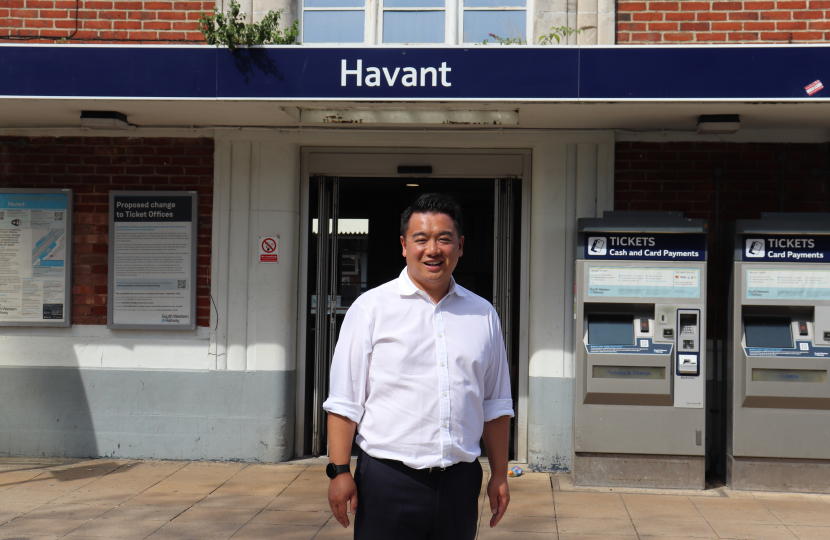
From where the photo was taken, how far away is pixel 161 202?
6.53 m

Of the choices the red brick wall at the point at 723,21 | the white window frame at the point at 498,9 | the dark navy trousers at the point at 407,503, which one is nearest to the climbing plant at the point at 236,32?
the white window frame at the point at 498,9

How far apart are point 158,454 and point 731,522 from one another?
460cm

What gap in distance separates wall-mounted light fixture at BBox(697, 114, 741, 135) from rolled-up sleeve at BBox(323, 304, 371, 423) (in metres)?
4.00

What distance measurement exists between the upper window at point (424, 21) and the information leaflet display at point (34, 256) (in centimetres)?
280

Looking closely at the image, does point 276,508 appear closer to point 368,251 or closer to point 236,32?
point 368,251

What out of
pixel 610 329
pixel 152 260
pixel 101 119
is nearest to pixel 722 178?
pixel 610 329

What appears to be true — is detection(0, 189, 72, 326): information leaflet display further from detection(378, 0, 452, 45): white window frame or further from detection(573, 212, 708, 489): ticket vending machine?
detection(573, 212, 708, 489): ticket vending machine

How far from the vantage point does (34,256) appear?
21.6 ft

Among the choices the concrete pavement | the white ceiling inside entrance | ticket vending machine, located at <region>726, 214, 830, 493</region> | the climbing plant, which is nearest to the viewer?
the concrete pavement

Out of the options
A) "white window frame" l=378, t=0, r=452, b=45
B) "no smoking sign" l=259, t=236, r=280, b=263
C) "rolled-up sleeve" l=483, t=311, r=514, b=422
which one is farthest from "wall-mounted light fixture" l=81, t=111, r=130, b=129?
"rolled-up sleeve" l=483, t=311, r=514, b=422

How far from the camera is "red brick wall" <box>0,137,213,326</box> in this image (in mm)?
6566

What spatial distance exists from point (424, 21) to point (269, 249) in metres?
2.34

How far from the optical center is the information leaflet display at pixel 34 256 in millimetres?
6570

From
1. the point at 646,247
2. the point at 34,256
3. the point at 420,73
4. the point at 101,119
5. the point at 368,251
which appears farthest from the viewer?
the point at 368,251
